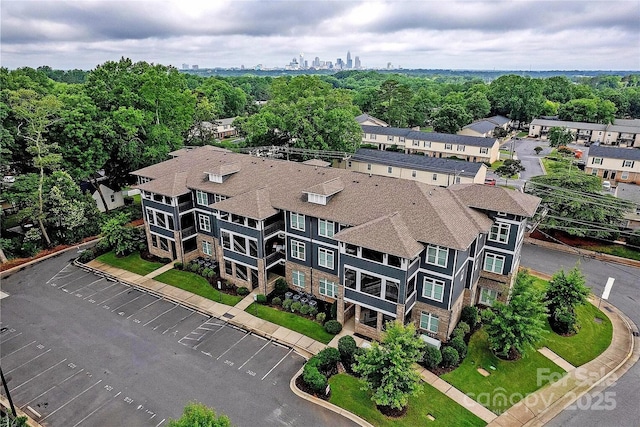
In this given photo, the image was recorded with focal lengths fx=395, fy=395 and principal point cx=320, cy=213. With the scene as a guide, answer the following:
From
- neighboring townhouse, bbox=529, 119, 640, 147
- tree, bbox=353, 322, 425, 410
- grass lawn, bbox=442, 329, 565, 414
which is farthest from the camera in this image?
neighboring townhouse, bbox=529, 119, 640, 147

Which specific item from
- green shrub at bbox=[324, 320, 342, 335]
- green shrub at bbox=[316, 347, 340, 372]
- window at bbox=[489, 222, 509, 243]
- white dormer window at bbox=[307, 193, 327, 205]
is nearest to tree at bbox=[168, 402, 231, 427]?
green shrub at bbox=[316, 347, 340, 372]

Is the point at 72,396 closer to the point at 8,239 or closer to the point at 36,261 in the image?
the point at 36,261

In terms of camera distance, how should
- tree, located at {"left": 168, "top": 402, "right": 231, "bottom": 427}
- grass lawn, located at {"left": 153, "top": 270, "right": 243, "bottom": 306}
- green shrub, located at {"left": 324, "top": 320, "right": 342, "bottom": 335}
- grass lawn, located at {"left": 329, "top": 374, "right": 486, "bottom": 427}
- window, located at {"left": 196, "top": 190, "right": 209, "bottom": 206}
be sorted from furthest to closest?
1. window, located at {"left": 196, "top": 190, "right": 209, "bottom": 206}
2. grass lawn, located at {"left": 153, "top": 270, "right": 243, "bottom": 306}
3. green shrub, located at {"left": 324, "top": 320, "right": 342, "bottom": 335}
4. grass lawn, located at {"left": 329, "top": 374, "right": 486, "bottom": 427}
5. tree, located at {"left": 168, "top": 402, "right": 231, "bottom": 427}

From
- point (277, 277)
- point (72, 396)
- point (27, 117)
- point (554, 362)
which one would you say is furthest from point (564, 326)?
point (27, 117)

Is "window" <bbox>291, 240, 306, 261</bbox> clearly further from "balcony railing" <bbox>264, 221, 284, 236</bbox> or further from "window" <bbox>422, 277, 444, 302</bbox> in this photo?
"window" <bbox>422, 277, 444, 302</bbox>

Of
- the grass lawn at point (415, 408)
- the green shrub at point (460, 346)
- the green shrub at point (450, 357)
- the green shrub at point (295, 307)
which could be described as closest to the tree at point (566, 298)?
the green shrub at point (460, 346)

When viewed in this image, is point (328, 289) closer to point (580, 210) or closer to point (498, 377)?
point (498, 377)
